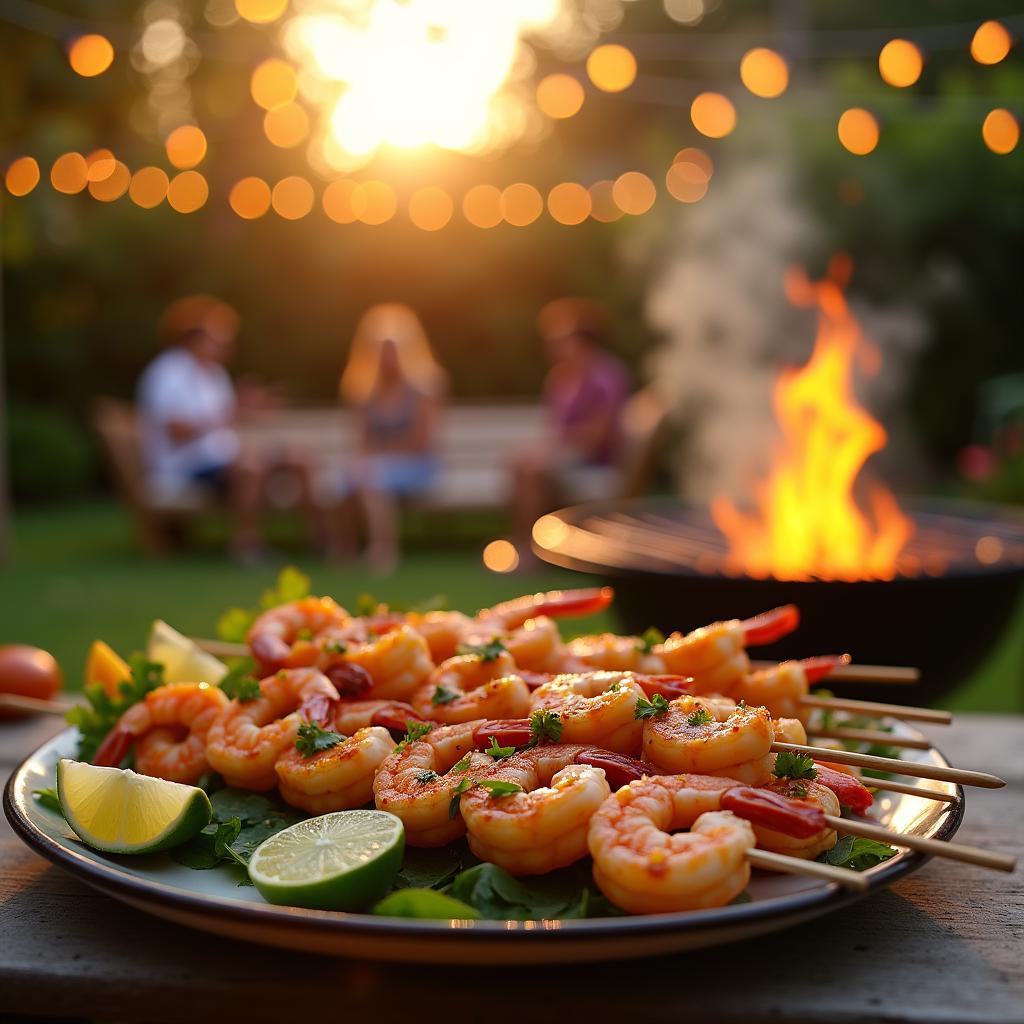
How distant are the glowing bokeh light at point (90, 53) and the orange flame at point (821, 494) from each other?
15.8ft

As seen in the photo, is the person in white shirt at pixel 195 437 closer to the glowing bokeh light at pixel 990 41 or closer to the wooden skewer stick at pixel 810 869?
the glowing bokeh light at pixel 990 41

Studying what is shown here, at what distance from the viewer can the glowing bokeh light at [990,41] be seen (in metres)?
6.65

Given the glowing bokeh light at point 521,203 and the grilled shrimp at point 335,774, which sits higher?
the glowing bokeh light at point 521,203

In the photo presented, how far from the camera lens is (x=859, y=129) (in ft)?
25.2

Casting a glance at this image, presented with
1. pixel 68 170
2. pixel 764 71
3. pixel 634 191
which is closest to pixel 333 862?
pixel 764 71

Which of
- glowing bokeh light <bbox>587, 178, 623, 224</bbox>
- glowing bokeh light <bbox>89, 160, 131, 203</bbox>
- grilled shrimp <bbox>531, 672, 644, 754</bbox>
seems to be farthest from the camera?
glowing bokeh light <bbox>587, 178, 623, 224</bbox>

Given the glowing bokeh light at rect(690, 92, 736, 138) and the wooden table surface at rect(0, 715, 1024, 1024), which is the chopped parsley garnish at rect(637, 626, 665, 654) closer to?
the wooden table surface at rect(0, 715, 1024, 1024)

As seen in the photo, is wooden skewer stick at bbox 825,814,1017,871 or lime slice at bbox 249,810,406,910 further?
lime slice at bbox 249,810,406,910

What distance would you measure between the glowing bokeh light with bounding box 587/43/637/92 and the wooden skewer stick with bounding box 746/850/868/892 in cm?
706

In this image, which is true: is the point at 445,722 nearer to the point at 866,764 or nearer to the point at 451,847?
the point at 451,847

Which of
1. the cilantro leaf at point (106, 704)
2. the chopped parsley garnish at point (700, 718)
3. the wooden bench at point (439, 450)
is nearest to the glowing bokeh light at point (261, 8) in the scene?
the wooden bench at point (439, 450)

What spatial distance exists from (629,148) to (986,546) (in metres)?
19.7

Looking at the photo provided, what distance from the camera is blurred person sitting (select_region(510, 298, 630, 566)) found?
10258mm

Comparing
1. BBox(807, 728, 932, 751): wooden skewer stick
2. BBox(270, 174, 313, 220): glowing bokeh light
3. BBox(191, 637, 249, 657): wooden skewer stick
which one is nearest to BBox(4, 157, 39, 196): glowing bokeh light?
BBox(270, 174, 313, 220): glowing bokeh light
